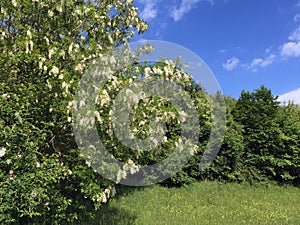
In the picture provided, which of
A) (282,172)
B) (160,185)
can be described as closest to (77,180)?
(160,185)

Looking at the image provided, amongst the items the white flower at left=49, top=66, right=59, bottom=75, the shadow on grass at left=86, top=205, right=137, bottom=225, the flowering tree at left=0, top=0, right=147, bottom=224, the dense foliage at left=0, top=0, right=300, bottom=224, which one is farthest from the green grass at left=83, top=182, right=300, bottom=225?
the white flower at left=49, top=66, right=59, bottom=75

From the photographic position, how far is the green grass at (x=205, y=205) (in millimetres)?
8148

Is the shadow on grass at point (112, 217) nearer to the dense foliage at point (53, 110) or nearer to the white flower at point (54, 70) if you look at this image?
the dense foliage at point (53, 110)

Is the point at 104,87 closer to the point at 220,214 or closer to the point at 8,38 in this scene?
the point at 8,38

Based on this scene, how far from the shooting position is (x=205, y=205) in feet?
32.5

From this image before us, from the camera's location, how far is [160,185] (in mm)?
12406

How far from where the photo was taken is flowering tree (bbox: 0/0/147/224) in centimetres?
446

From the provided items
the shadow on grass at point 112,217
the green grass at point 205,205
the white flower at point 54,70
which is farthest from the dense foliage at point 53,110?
the green grass at point 205,205

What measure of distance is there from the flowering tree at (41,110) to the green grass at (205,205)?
122 inches

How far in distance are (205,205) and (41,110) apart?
6951 millimetres

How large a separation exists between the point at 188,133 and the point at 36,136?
21.8 ft

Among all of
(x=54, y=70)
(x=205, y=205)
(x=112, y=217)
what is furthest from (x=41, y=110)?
(x=205, y=205)

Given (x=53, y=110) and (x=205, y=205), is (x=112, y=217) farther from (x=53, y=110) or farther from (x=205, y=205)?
(x=53, y=110)

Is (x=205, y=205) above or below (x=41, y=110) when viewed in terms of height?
below
